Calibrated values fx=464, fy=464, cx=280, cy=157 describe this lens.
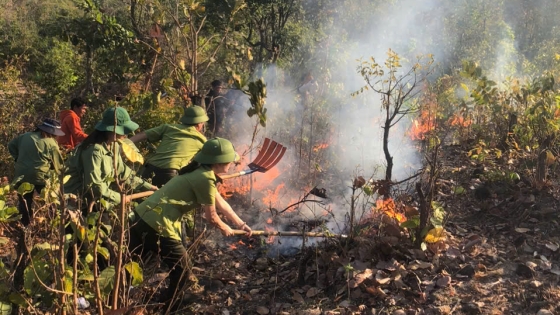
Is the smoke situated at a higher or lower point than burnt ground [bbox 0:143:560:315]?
higher

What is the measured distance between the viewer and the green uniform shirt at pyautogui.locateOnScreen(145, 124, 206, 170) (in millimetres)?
4344

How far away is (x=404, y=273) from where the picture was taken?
3.55m

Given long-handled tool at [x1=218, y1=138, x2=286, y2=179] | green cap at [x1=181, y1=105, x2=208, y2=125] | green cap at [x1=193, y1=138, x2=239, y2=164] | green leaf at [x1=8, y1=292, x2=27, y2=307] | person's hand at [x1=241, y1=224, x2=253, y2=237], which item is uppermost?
green cap at [x1=181, y1=105, x2=208, y2=125]

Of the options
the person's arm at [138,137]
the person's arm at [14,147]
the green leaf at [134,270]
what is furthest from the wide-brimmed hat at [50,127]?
the green leaf at [134,270]

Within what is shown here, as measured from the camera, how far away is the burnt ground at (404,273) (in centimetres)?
338

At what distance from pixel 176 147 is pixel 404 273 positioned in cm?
231

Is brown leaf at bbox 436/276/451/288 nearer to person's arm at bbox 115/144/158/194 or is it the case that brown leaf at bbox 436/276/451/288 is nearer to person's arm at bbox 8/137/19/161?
person's arm at bbox 115/144/158/194

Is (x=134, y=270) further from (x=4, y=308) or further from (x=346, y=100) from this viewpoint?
(x=346, y=100)

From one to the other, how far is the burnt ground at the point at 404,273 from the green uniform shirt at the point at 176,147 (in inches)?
36.3

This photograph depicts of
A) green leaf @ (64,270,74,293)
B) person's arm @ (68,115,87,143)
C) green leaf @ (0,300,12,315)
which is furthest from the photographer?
person's arm @ (68,115,87,143)

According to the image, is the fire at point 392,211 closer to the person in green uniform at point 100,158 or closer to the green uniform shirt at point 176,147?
the green uniform shirt at point 176,147

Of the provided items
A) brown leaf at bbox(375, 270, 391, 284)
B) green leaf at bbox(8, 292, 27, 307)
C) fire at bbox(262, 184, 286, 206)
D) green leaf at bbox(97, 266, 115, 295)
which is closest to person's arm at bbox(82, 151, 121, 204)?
green leaf at bbox(97, 266, 115, 295)

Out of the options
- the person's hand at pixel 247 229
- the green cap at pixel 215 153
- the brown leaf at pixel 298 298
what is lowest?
the brown leaf at pixel 298 298

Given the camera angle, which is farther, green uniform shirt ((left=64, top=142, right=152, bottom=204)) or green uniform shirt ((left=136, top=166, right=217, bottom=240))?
green uniform shirt ((left=64, top=142, right=152, bottom=204))
